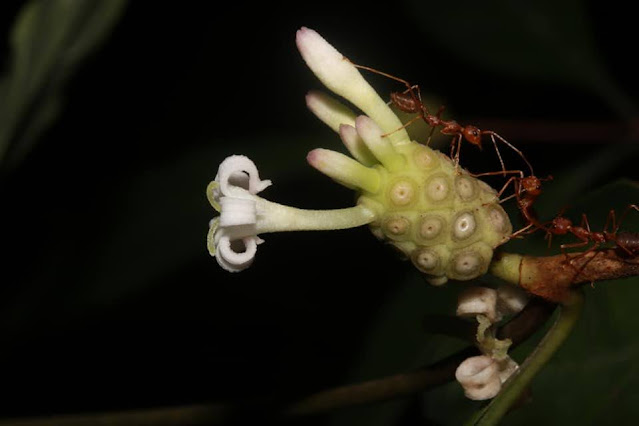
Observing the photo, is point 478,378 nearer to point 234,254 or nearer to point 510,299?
point 510,299

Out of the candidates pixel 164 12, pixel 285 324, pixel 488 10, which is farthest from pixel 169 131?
pixel 488 10

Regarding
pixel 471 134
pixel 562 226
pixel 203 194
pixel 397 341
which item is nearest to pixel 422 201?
pixel 562 226

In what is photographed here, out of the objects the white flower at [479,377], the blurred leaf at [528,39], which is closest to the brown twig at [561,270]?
the white flower at [479,377]

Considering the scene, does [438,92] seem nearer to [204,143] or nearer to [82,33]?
[204,143]

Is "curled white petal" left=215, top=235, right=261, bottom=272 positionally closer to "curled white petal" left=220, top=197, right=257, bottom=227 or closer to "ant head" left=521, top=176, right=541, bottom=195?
"curled white petal" left=220, top=197, right=257, bottom=227

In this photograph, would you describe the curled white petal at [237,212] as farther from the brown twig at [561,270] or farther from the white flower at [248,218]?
the brown twig at [561,270]

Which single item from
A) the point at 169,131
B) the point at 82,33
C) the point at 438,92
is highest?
the point at 169,131

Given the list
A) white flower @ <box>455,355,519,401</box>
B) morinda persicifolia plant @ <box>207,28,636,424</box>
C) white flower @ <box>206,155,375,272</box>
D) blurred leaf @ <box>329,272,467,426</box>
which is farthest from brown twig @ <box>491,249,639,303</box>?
blurred leaf @ <box>329,272,467,426</box>
